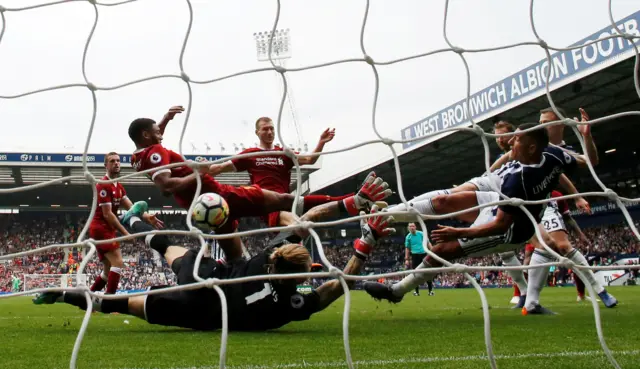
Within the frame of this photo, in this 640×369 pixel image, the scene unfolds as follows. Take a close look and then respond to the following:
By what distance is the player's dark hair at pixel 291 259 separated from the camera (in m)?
3.50

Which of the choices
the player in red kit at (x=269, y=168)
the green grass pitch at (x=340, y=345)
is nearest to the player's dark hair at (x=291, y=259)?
the green grass pitch at (x=340, y=345)

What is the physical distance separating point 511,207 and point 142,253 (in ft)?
79.9

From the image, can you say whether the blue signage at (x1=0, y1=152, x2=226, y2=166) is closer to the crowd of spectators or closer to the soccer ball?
the crowd of spectators

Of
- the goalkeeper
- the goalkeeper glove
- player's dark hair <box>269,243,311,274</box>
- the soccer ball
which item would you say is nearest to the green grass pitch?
the goalkeeper

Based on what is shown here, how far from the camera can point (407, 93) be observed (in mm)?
3996

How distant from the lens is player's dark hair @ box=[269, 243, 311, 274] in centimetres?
350

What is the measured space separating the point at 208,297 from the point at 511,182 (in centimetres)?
199

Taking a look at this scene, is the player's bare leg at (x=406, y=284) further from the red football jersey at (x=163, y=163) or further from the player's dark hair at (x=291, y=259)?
the red football jersey at (x=163, y=163)

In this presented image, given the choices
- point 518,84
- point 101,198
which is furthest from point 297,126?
point 101,198

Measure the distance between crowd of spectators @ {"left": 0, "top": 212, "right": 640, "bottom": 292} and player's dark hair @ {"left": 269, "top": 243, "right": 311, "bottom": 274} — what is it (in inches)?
580

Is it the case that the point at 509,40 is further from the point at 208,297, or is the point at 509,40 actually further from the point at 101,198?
the point at 101,198

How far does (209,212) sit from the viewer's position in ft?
13.3

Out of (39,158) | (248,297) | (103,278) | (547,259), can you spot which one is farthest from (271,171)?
(39,158)

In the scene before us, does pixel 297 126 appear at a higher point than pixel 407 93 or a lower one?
higher
